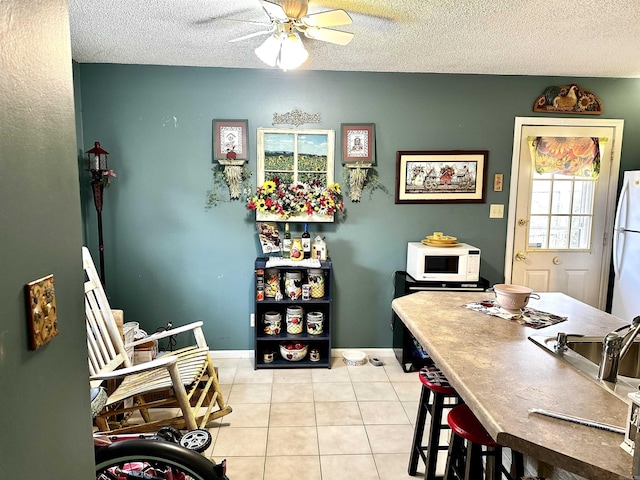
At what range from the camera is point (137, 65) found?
3.22 m

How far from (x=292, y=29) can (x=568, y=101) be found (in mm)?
2479

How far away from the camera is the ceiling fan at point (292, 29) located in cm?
201

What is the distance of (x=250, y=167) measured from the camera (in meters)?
3.35

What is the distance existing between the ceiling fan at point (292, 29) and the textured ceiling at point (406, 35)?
0.44ft

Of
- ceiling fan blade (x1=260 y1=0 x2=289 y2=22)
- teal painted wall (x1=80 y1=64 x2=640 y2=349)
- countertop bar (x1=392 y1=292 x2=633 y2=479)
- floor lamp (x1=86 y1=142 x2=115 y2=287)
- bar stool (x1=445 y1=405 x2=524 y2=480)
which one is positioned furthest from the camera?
teal painted wall (x1=80 y1=64 x2=640 y2=349)

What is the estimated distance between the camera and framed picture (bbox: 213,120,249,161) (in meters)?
3.28

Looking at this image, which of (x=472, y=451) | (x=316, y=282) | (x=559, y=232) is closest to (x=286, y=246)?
(x=316, y=282)

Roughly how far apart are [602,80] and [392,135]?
1786mm

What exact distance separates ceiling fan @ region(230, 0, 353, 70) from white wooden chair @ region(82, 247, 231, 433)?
1464 mm

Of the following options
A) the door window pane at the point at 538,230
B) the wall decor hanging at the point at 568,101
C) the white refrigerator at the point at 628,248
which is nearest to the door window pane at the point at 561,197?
the door window pane at the point at 538,230

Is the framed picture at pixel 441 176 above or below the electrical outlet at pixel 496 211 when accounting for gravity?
above

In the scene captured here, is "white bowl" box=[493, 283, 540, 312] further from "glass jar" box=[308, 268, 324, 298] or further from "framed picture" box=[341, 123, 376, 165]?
"framed picture" box=[341, 123, 376, 165]

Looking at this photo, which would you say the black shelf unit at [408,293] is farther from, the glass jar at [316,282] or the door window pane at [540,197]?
the door window pane at [540,197]

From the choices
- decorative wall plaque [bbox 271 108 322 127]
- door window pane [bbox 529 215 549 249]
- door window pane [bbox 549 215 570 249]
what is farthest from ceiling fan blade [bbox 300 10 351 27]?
door window pane [bbox 549 215 570 249]
